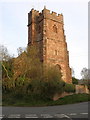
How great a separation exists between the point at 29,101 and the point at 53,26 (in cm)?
2153

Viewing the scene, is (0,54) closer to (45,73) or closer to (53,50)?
(45,73)

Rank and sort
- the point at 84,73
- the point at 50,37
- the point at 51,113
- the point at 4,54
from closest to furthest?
the point at 51,113 → the point at 4,54 → the point at 50,37 → the point at 84,73

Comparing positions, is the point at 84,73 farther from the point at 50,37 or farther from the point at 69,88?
the point at 69,88

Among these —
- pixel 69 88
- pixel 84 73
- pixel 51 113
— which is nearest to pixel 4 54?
pixel 69 88

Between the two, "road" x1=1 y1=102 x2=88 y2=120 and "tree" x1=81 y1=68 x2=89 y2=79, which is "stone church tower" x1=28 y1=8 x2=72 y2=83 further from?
"road" x1=1 y1=102 x2=88 y2=120

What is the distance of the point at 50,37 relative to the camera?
1652 inches

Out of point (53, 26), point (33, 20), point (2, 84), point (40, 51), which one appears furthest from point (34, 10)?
point (2, 84)

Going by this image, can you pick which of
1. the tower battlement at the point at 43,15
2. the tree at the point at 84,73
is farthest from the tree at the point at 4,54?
the tree at the point at 84,73

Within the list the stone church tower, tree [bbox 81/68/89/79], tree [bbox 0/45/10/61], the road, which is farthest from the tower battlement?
the road

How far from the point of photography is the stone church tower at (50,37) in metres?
40.7

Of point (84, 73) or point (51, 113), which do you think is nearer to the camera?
point (51, 113)

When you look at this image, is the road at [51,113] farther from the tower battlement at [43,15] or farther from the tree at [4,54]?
the tower battlement at [43,15]

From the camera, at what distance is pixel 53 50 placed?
41750 mm

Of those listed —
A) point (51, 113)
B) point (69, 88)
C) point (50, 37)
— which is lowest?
point (69, 88)
